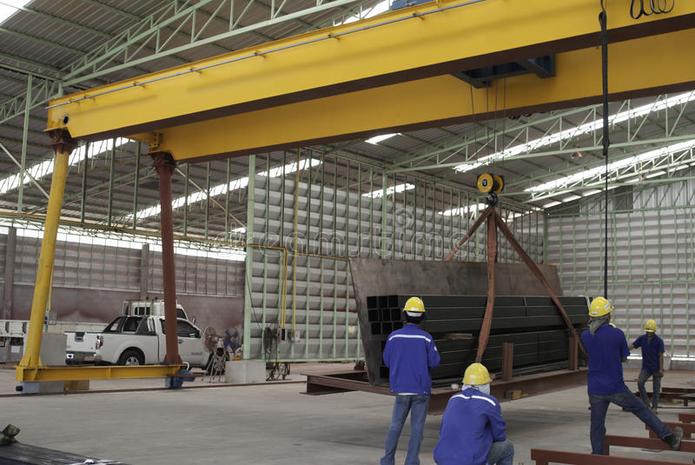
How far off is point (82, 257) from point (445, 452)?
3074 cm

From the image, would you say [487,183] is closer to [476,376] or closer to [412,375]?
[412,375]

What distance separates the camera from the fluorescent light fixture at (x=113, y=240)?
31.0 meters

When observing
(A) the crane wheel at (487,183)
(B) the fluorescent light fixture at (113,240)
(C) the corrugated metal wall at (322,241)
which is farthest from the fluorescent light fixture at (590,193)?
(A) the crane wheel at (487,183)

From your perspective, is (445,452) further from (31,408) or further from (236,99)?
(31,408)

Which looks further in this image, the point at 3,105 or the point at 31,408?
the point at 3,105

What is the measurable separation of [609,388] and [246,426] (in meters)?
5.07

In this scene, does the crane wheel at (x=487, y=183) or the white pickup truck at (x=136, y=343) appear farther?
the white pickup truck at (x=136, y=343)

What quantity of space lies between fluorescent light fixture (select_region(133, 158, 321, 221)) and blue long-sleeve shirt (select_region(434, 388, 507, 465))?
45.7 feet

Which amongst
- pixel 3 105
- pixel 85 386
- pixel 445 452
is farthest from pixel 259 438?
pixel 3 105

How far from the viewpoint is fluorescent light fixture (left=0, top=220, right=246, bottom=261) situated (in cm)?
3095

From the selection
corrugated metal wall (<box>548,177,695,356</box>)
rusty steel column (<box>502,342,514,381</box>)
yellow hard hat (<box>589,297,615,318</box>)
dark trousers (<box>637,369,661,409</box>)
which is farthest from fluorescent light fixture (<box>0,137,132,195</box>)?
corrugated metal wall (<box>548,177,695,356</box>)

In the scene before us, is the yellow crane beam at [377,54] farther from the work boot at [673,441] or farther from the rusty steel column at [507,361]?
the work boot at [673,441]

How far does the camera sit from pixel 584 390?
18500mm

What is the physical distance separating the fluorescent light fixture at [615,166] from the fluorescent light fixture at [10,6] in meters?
20.5
